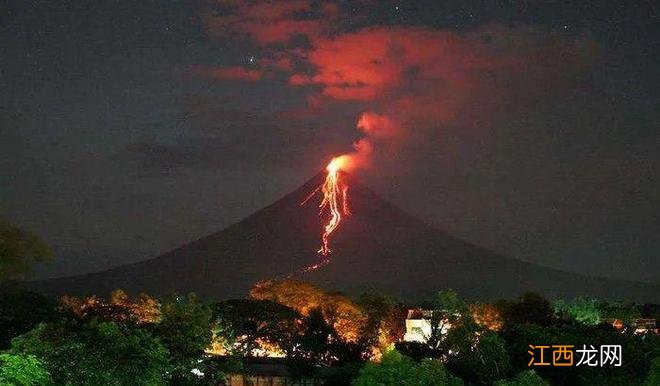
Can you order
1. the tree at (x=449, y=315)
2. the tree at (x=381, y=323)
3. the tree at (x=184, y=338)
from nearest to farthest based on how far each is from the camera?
the tree at (x=184, y=338), the tree at (x=449, y=315), the tree at (x=381, y=323)

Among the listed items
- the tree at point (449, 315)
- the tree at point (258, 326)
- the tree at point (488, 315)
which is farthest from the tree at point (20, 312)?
Answer: the tree at point (488, 315)

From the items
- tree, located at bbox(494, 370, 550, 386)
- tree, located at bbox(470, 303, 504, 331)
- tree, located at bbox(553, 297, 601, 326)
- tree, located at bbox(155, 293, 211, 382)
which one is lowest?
tree, located at bbox(494, 370, 550, 386)

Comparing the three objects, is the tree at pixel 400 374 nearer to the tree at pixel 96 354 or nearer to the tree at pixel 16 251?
the tree at pixel 96 354

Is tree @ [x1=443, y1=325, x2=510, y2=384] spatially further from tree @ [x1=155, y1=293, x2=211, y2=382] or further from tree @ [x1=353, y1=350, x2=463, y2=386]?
tree @ [x1=155, y1=293, x2=211, y2=382]

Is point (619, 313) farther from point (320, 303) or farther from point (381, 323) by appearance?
point (320, 303)

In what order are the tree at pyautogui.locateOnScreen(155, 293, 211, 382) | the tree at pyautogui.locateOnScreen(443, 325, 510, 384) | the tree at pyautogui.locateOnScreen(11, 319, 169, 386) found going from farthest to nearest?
the tree at pyautogui.locateOnScreen(443, 325, 510, 384) → the tree at pyautogui.locateOnScreen(155, 293, 211, 382) → the tree at pyautogui.locateOnScreen(11, 319, 169, 386)

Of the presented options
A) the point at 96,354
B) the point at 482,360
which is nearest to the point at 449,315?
the point at 482,360

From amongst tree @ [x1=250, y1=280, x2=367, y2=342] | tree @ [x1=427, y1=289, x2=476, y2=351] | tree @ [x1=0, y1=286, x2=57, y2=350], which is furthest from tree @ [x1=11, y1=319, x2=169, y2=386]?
tree @ [x1=250, y1=280, x2=367, y2=342]
